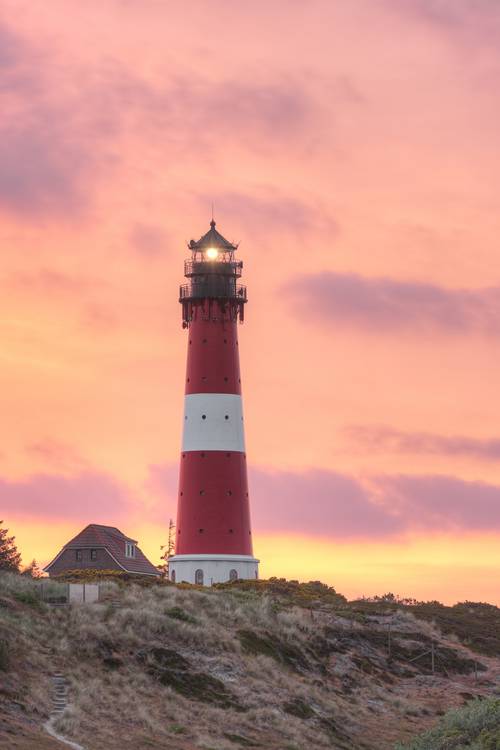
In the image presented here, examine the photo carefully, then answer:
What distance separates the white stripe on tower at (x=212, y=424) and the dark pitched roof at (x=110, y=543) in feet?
37.5

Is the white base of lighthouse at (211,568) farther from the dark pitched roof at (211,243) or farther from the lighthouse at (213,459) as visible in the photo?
the dark pitched roof at (211,243)

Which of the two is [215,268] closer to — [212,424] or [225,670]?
[212,424]

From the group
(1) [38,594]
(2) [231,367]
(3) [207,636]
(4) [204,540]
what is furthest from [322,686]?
(2) [231,367]

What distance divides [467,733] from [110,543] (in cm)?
4796

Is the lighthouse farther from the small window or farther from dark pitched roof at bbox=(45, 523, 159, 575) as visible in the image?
dark pitched roof at bbox=(45, 523, 159, 575)

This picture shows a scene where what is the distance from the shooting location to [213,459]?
3391 inches

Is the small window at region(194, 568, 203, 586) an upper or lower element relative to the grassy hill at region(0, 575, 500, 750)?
upper

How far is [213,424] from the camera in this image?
3401 inches

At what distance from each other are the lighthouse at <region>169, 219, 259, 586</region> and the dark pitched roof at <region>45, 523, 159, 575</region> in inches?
318

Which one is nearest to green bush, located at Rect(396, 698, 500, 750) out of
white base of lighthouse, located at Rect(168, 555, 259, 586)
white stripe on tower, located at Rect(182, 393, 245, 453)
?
white base of lighthouse, located at Rect(168, 555, 259, 586)

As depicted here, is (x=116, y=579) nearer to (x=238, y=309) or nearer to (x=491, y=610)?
(x=238, y=309)

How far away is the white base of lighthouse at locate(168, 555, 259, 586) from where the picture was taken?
85375 millimetres

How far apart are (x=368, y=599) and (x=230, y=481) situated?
14.5 meters

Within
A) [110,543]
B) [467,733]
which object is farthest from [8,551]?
[467,733]
